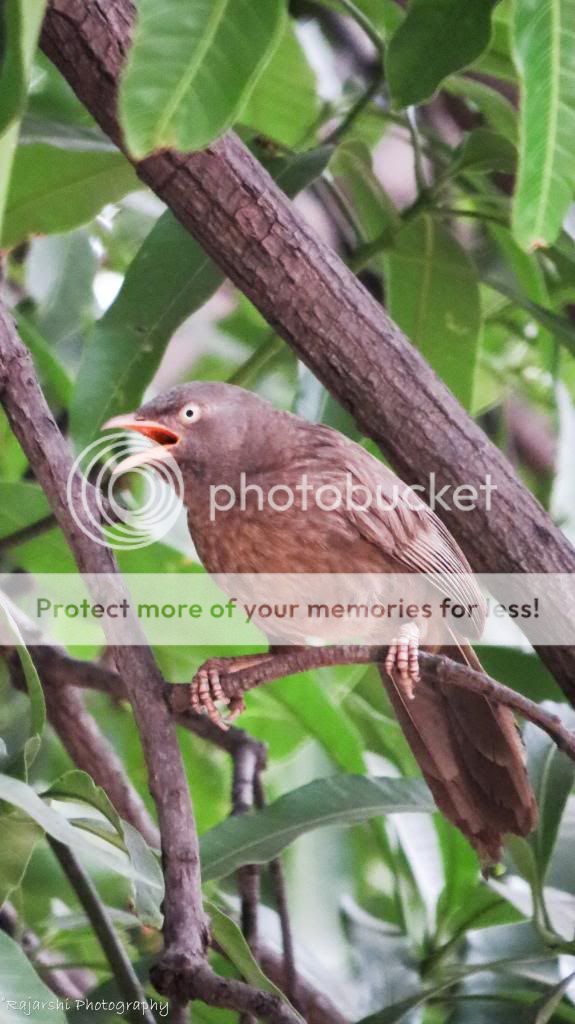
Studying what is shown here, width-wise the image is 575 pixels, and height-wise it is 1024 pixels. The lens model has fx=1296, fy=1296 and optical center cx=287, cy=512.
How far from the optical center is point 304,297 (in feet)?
4.76

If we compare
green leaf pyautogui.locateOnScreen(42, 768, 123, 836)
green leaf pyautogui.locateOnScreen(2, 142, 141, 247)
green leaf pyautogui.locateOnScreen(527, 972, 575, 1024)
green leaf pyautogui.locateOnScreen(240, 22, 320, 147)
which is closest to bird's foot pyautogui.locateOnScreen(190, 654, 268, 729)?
green leaf pyautogui.locateOnScreen(42, 768, 123, 836)

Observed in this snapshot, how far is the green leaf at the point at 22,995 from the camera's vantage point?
105 centimetres

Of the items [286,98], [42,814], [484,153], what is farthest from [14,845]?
[286,98]

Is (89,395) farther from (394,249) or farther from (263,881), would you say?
(263,881)

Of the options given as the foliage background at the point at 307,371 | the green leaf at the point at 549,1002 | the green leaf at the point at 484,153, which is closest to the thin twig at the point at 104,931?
the foliage background at the point at 307,371

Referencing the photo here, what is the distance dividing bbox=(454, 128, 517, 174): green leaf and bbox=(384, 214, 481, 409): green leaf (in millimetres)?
98

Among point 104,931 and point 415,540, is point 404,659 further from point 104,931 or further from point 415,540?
point 104,931

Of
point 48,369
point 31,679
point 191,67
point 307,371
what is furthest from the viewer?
point 48,369

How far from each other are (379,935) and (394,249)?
1.01m

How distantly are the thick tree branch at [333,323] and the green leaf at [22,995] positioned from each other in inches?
25.7

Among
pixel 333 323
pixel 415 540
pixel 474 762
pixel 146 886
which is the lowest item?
pixel 474 762

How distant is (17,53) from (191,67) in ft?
0.63

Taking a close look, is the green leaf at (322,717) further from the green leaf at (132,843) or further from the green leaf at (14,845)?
the green leaf at (14,845)

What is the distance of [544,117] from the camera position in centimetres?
109
